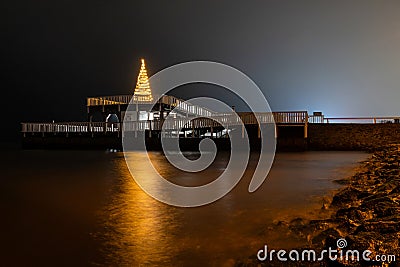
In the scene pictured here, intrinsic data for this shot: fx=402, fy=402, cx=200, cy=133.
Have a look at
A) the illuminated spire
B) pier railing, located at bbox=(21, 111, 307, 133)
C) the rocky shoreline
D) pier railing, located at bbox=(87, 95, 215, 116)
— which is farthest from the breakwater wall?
the rocky shoreline

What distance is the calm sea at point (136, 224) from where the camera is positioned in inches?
183

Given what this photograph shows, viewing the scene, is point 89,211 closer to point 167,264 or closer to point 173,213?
point 173,213

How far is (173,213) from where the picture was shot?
706 cm

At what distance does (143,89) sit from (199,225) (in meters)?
28.9

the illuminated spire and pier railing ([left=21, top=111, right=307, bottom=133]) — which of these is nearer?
pier railing ([left=21, top=111, right=307, bottom=133])

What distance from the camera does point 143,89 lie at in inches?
1348

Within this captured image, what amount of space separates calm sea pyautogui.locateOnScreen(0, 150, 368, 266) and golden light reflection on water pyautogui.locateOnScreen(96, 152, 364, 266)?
0.01 m

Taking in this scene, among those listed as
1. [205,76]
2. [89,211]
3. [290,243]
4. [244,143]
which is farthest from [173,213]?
[205,76]

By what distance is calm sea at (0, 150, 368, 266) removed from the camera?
183 inches

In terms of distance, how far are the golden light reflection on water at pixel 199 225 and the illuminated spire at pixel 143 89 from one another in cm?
2322

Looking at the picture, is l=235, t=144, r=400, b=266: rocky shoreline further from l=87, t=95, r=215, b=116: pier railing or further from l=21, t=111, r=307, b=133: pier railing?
l=87, t=95, r=215, b=116: pier railing

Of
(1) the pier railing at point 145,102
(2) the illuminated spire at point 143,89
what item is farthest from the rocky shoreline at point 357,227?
(2) the illuminated spire at point 143,89

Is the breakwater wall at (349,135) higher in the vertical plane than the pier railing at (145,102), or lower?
lower

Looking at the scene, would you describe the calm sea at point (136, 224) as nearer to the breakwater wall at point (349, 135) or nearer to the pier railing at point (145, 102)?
the breakwater wall at point (349, 135)
